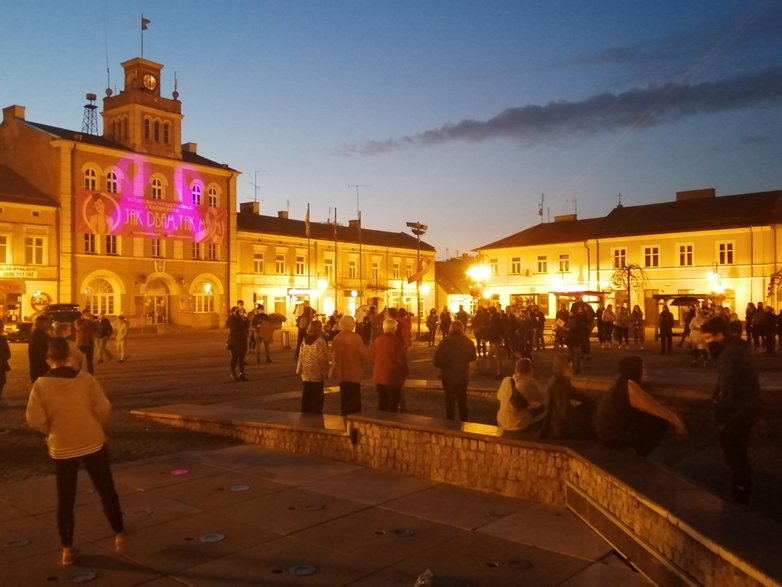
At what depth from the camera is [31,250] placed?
4403 centimetres

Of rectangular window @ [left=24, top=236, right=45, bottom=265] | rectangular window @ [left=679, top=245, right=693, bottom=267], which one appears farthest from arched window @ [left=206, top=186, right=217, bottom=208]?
rectangular window @ [left=679, top=245, right=693, bottom=267]

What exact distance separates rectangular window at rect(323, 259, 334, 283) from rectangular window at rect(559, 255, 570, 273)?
64.6 feet

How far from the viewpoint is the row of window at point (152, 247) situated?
47.0 meters

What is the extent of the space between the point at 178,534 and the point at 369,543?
163cm

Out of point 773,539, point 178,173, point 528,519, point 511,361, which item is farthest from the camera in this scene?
point 178,173

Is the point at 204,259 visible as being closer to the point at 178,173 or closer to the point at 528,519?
the point at 178,173

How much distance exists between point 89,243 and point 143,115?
10.3 metres

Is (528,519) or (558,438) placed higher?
(558,438)

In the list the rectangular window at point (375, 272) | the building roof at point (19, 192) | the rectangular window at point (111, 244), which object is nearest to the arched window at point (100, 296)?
the rectangular window at point (111, 244)

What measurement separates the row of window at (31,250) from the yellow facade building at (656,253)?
29.7 meters

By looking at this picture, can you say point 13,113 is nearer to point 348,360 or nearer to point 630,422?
point 348,360

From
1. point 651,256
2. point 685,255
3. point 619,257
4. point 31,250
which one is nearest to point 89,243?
point 31,250

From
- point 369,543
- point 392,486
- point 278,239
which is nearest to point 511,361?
point 392,486

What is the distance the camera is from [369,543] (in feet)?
19.6
